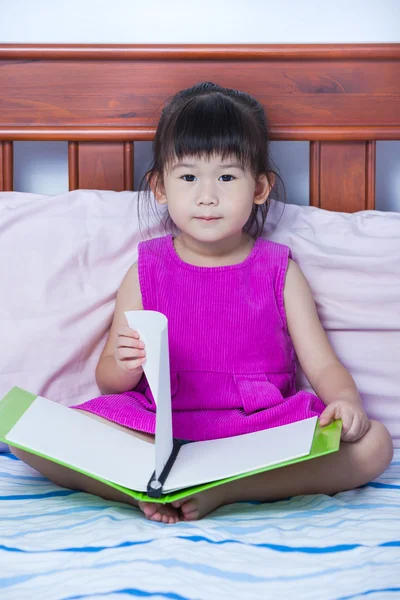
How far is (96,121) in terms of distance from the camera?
125cm

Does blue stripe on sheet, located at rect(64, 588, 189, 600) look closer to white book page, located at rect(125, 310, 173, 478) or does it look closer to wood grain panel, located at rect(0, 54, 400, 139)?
white book page, located at rect(125, 310, 173, 478)

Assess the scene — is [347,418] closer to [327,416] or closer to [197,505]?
[327,416]

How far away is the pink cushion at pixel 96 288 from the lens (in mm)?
1068

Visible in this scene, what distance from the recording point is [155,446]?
70 cm

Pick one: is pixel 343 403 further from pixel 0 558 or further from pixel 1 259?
pixel 1 259

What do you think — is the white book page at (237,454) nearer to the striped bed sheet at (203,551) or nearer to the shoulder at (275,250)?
the striped bed sheet at (203,551)

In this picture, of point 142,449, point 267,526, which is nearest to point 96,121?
point 142,449

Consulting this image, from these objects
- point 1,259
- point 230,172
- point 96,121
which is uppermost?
point 96,121

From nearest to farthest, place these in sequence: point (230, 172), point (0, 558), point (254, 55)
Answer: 1. point (0, 558)
2. point (230, 172)
3. point (254, 55)

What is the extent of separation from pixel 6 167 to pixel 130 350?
1.91 ft

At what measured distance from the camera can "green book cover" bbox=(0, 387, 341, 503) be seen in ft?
2.35

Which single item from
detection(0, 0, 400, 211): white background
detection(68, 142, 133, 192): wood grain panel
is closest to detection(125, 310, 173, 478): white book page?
detection(68, 142, 133, 192): wood grain panel

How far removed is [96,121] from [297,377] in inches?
23.4
